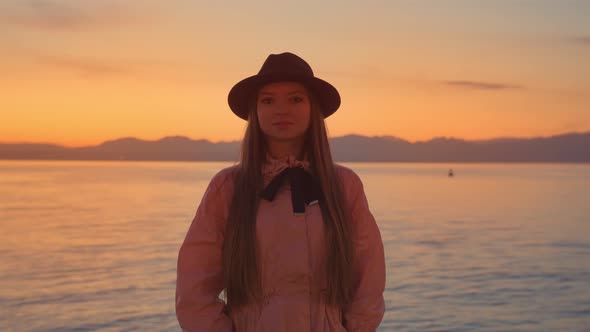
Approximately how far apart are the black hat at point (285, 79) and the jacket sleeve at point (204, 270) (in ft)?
1.24

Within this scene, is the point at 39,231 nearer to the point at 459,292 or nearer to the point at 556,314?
the point at 459,292

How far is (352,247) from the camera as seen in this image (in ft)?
9.20

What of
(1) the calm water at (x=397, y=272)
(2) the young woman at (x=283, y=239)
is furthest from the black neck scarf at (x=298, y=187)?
(1) the calm water at (x=397, y=272)

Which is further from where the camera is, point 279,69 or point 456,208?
point 456,208

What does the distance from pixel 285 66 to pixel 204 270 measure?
2.79 feet

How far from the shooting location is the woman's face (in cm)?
285

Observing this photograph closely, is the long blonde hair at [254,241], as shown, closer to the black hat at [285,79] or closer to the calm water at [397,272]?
the black hat at [285,79]

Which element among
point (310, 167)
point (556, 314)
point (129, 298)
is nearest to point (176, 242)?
point (129, 298)

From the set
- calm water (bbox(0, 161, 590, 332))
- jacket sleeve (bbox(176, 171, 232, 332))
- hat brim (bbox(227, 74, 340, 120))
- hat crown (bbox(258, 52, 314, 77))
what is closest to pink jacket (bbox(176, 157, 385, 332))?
jacket sleeve (bbox(176, 171, 232, 332))

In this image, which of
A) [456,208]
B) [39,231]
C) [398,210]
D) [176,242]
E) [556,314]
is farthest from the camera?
[456,208]

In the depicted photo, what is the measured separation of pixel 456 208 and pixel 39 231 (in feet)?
60.1

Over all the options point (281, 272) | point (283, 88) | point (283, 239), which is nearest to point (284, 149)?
point (283, 88)

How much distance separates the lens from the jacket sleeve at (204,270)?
272 centimetres

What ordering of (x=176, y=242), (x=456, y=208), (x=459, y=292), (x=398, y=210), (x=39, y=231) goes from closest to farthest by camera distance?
(x=459, y=292) → (x=176, y=242) → (x=39, y=231) → (x=398, y=210) → (x=456, y=208)
